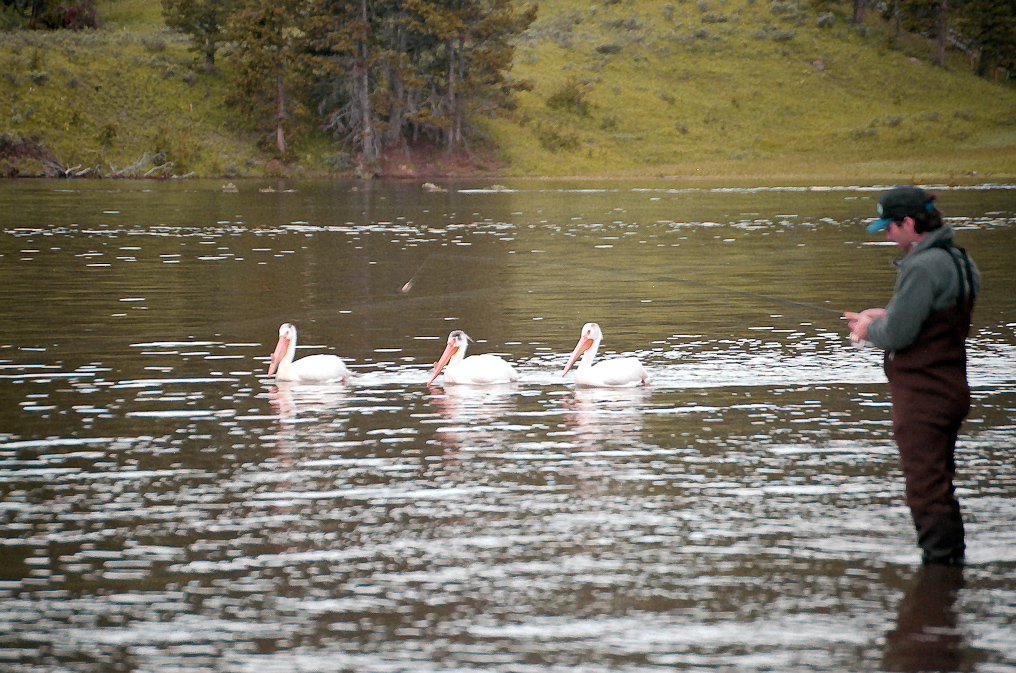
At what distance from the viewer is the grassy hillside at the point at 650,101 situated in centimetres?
7694

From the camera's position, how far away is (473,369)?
551 inches

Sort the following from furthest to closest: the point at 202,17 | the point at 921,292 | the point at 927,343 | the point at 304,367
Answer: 1. the point at 202,17
2. the point at 304,367
3. the point at 927,343
4. the point at 921,292

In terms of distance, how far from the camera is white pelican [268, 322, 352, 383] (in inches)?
562

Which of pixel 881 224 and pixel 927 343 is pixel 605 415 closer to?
pixel 881 224

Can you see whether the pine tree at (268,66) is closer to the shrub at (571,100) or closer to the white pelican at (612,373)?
the shrub at (571,100)

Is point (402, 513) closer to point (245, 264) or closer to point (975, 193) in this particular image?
point (245, 264)

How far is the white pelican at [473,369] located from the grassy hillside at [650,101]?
55560mm

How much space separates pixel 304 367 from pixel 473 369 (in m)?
1.93

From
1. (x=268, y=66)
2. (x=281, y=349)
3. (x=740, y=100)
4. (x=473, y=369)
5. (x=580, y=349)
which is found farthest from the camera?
(x=740, y=100)

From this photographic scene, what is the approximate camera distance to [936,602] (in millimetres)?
7090

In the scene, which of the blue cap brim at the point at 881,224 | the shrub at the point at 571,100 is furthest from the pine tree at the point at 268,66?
the blue cap brim at the point at 881,224

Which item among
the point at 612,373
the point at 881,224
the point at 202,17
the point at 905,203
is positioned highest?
the point at 202,17

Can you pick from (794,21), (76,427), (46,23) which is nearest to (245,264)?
(76,427)

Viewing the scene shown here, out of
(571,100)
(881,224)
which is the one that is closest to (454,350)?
(881,224)
